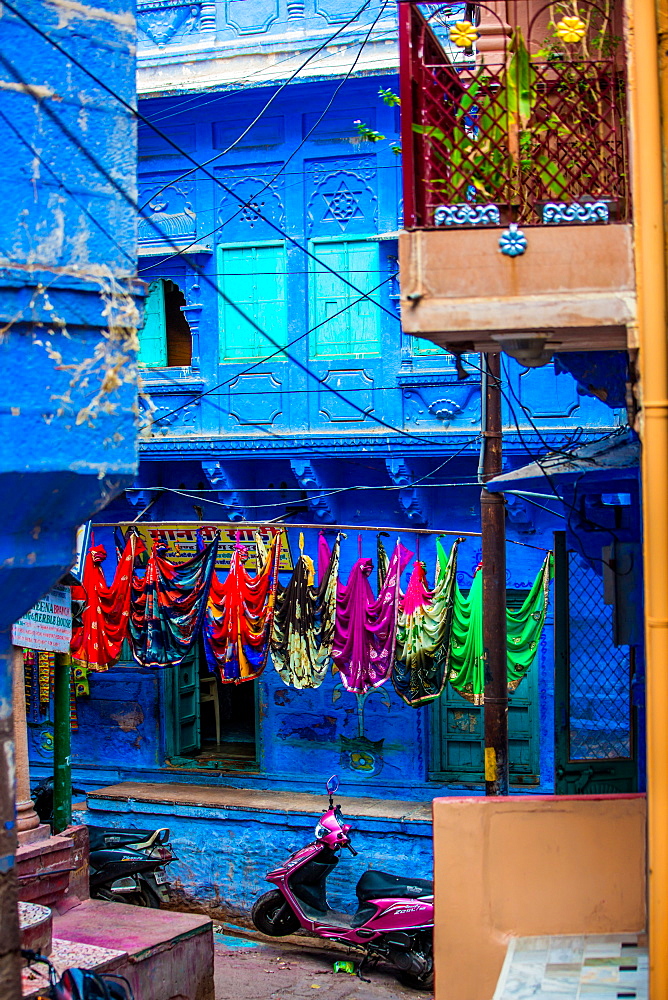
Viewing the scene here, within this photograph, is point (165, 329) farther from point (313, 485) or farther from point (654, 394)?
point (654, 394)

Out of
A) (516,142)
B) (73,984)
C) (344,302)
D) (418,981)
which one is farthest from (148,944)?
(344,302)

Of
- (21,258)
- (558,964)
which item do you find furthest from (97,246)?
(558,964)

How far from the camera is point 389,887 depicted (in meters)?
10.4

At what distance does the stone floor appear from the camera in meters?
9.99

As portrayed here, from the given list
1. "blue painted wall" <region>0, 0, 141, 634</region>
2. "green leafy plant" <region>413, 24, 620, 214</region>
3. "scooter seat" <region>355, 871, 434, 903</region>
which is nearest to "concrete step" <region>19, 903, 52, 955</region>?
"blue painted wall" <region>0, 0, 141, 634</region>

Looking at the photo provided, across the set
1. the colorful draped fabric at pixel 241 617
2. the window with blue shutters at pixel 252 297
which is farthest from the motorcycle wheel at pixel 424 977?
the window with blue shutters at pixel 252 297

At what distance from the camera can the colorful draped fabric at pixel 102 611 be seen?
488 inches

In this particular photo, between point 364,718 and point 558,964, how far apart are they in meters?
7.12

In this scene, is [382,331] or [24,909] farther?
[382,331]

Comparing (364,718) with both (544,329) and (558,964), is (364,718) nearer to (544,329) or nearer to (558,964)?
(558,964)

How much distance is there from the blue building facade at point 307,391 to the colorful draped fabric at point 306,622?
906 millimetres

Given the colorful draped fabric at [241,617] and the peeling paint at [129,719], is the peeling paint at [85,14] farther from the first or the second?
the peeling paint at [129,719]

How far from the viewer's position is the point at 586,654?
8.02 meters

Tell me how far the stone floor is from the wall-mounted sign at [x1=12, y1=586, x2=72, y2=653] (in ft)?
11.7
